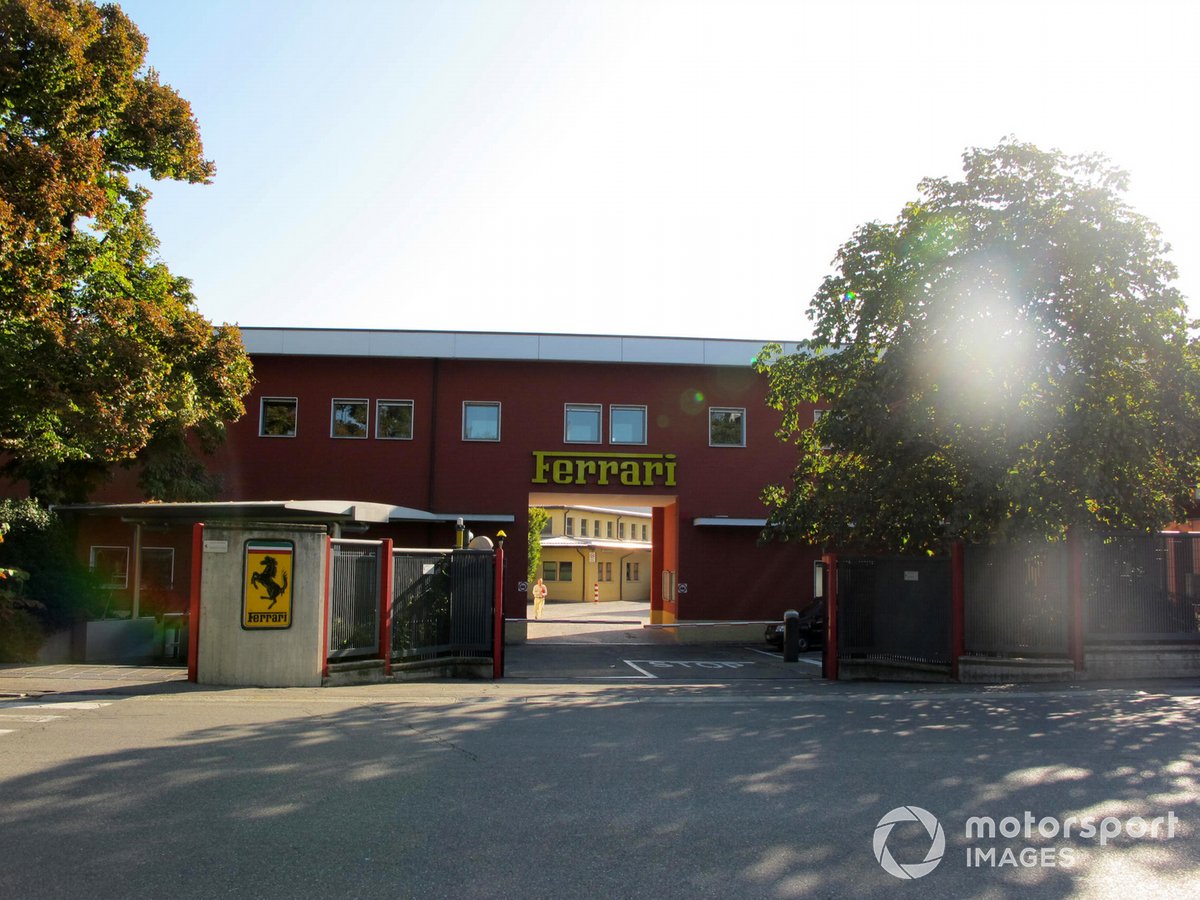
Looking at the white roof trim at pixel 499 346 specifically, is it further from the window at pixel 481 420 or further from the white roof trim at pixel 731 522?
the white roof trim at pixel 731 522

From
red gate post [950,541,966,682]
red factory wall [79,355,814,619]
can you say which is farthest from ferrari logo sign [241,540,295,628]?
red factory wall [79,355,814,619]

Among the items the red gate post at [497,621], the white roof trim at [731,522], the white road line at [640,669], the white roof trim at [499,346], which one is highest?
the white roof trim at [499,346]

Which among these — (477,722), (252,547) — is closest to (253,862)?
(477,722)

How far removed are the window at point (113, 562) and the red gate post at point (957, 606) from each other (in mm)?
21352

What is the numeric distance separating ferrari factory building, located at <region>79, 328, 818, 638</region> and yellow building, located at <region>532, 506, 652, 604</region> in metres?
24.8

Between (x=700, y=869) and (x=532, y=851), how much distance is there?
961 millimetres

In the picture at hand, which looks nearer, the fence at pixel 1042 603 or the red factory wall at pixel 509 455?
the fence at pixel 1042 603

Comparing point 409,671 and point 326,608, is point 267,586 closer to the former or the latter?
point 326,608

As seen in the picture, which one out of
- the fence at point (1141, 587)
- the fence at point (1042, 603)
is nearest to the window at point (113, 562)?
the fence at point (1042, 603)

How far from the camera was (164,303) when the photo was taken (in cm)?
1867

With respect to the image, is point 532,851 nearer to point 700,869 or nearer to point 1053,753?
point 700,869

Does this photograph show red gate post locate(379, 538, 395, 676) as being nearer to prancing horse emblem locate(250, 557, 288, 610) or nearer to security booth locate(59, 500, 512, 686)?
security booth locate(59, 500, 512, 686)

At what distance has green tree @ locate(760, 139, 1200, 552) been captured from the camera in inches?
578

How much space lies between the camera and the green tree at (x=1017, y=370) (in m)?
14.7
